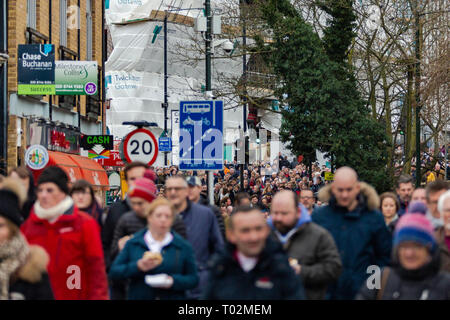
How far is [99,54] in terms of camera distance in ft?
132

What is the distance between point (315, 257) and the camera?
25.1 ft

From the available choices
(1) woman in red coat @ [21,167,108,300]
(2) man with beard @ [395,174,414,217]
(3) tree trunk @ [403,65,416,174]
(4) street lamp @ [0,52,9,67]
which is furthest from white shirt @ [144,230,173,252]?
(3) tree trunk @ [403,65,416,174]

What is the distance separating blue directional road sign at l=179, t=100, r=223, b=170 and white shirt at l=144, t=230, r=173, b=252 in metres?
8.08

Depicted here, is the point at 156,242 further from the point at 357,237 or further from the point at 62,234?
the point at 357,237

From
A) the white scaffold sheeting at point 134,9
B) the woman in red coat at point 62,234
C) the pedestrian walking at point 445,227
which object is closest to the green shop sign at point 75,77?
the woman in red coat at point 62,234

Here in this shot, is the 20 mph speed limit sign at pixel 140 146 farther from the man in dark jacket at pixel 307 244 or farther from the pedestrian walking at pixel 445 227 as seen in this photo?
the pedestrian walking at pixel 445 227

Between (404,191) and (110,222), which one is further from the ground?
(404,191)

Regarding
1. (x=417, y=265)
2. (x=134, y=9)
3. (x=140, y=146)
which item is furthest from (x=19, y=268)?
(x=134, y=9)

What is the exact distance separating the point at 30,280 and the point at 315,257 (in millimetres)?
2447

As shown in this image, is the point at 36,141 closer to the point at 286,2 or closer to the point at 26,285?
the point at 286,2

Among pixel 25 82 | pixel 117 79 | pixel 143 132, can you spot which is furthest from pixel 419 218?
pixel 117 79

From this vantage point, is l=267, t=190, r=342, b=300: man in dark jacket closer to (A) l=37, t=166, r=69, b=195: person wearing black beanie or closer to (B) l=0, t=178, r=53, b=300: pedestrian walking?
(A) l=37, t=166, r=69, b=195: person wearing black beanie

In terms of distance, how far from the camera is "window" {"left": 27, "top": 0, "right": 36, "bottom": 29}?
29.4 meters

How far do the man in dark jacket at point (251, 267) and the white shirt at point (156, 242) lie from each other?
6.14ft
